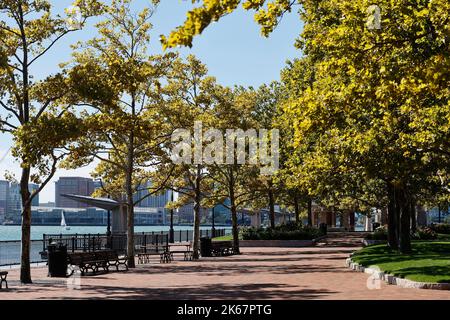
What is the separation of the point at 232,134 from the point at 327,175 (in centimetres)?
1185

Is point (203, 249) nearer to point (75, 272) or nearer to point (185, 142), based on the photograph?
point (185, 142)

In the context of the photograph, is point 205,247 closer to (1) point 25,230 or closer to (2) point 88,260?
(2) point 88,260

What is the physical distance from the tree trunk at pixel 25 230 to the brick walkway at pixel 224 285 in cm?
43

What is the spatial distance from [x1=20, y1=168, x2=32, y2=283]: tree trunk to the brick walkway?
43 centimetres

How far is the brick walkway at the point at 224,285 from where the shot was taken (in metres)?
15.6

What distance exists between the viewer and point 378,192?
3703 cm

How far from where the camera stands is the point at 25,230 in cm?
2064

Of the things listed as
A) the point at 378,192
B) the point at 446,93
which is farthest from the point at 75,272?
the point at 378,192

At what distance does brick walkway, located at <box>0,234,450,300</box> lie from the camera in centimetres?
1559

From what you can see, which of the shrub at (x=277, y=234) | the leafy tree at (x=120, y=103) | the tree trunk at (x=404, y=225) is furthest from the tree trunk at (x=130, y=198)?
the shrub at (x=277, y=234)

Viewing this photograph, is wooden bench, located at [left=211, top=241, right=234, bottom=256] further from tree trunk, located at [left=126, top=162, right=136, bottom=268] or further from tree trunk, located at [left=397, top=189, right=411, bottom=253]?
tree trunk, located at [left=397, top=189, right=411, bottom=253]

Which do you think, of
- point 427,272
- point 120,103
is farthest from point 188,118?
point 427,272

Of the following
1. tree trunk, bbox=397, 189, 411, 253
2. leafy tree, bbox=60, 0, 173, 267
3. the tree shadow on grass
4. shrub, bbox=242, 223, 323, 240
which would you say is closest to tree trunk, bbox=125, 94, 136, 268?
leafy tree, bbox=60, 0, 173, 267

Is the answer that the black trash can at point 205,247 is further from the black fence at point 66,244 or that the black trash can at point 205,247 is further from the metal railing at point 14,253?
the metal railing at point 14,253
